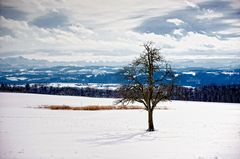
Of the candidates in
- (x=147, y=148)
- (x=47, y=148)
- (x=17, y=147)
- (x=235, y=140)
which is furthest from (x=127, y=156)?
(x=235, y=140)

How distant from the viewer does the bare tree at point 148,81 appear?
122 ft

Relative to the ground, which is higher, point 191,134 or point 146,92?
point 146,92

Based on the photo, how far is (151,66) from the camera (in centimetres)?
3775

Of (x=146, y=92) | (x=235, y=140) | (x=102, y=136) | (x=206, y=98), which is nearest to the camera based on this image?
(x=235, y=140)

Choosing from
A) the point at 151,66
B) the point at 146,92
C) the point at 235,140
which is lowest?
the point at 235,140

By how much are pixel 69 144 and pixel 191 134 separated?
46.5 ft

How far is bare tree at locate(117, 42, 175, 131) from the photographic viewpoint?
1469 inches

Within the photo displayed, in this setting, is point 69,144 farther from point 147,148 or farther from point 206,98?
point 206,98

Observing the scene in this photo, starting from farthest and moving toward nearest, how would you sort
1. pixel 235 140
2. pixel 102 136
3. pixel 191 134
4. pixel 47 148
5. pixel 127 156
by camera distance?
pixel 191 134, pixel 102 136, pixel 235 140, pixel 47 148, pixel 127 156

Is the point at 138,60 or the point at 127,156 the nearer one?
the point at 127,156

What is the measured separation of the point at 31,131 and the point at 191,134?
17136 millimetres

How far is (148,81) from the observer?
37688 millimetres

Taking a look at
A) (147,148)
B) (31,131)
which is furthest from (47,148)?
(31,131)

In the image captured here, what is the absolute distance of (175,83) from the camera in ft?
125
